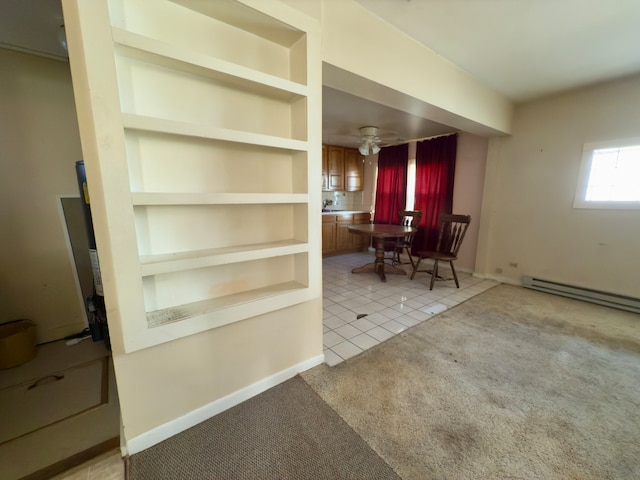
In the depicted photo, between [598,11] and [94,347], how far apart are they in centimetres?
442

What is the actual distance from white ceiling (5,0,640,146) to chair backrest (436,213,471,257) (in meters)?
1.55

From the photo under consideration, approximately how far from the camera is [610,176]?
8.83ft

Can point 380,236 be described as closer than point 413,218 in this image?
Yes

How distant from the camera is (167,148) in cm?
123

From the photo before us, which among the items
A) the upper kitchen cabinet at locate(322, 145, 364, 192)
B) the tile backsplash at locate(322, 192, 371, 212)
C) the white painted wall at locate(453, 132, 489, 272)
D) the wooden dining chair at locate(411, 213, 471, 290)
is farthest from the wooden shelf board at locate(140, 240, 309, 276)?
the tile backsplash at locate(322, 192, 371, 212)

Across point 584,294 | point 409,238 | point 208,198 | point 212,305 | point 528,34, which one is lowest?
point 584,294

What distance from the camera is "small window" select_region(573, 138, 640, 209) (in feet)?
8.38

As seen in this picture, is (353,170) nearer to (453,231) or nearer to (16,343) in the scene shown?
(453,231)

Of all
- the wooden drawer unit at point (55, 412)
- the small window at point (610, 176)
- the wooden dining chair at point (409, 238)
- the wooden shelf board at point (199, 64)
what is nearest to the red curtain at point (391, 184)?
the wooden dining chair at point (409, 238)

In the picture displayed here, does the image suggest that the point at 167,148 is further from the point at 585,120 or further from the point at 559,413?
the point at 585,120

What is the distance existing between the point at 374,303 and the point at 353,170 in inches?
136

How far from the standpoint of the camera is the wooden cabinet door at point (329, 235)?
16.2 feet

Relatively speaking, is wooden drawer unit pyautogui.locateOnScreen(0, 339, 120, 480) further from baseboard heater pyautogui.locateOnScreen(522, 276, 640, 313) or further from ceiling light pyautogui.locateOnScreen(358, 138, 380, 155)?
baseboard heater pyautogui.locateOnScreen(522, 276, 640, 313)

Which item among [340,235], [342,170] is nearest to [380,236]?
[340,235]
